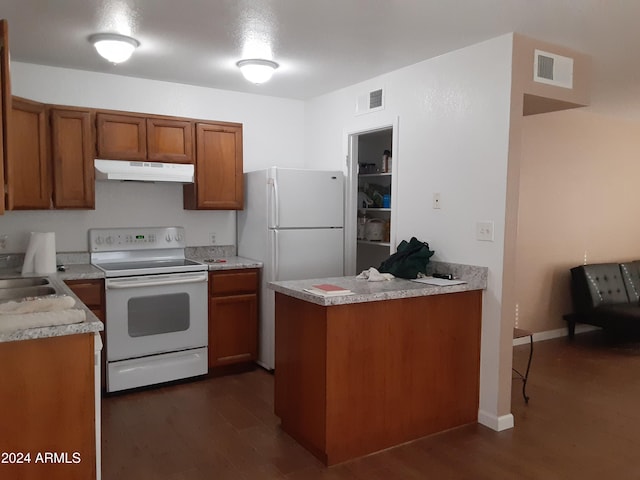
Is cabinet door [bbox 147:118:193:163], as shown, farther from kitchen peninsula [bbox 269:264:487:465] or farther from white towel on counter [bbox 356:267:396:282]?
white towel on counter [bbox 356:267:396:282]

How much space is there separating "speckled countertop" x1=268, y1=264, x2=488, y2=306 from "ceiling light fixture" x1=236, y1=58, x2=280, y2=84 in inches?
61.2

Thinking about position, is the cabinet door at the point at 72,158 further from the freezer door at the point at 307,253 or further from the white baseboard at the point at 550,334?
the white baseboard at the point at 550,334

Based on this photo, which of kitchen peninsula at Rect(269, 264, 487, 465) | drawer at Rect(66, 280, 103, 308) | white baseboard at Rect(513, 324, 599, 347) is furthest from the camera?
white baseboard at Rect(513, 324, 599, 347)

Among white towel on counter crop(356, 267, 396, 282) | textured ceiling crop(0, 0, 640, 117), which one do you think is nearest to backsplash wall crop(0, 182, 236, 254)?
textured ceiling crop(0, 0, 640, 117)

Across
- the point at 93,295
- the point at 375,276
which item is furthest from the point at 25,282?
the point at 375,276

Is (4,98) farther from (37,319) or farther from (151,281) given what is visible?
(151,281)

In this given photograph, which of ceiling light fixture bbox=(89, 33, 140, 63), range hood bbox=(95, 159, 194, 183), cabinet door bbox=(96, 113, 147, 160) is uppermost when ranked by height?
ceiling light fixture bbox=(89, 33, 140, 63)

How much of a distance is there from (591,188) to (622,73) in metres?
2.00

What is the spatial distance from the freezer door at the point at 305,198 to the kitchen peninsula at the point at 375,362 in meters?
1.04

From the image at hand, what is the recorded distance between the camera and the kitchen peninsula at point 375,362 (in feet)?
8.85

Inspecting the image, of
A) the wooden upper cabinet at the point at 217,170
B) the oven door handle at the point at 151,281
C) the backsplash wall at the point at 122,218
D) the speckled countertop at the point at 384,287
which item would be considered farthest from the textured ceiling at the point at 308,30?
the oven door handle at the point at 151,281

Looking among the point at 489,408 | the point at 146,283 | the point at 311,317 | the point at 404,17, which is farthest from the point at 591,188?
the point at 146,283

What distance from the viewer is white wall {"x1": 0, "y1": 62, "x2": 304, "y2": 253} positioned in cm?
382

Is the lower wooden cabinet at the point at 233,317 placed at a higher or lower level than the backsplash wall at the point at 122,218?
lower
